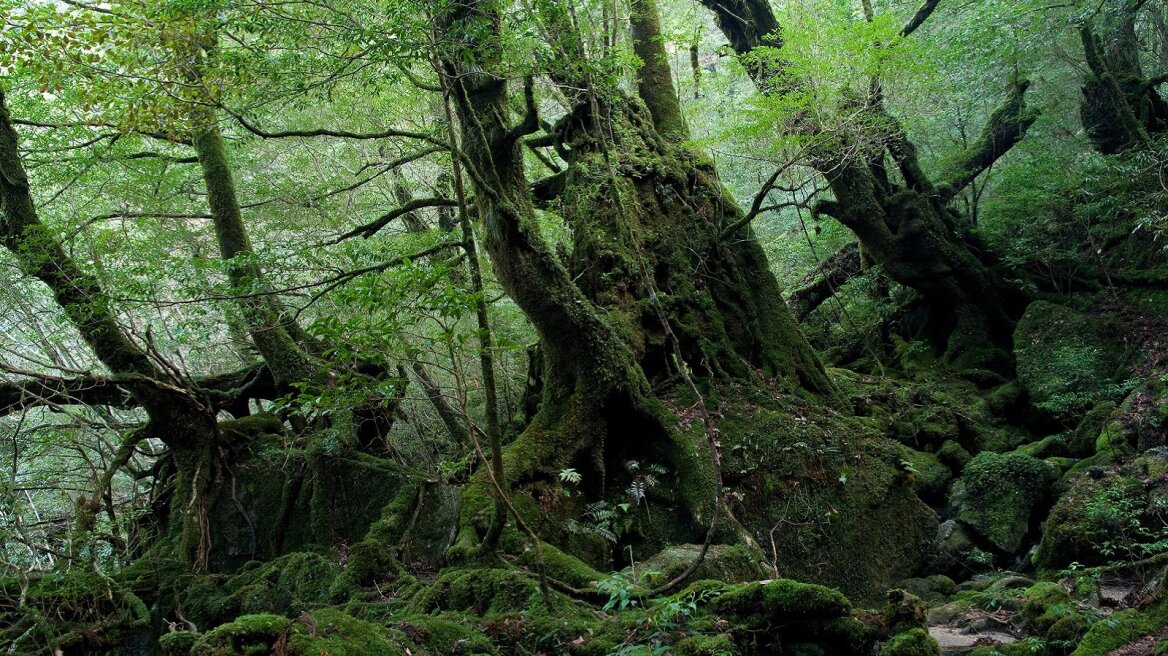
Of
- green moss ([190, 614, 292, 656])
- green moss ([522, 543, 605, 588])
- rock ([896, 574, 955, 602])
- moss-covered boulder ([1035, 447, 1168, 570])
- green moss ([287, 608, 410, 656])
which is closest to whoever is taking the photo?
green moss ([190, 614, 292, 656])

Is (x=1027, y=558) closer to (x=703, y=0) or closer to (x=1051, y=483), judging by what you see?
(x=1051, y=483)

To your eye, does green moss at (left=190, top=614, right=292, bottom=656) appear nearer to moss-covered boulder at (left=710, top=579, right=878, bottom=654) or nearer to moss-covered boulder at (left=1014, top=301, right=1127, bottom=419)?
moss-covered boulder at (left=710, top=579, right=878, bottom=654)

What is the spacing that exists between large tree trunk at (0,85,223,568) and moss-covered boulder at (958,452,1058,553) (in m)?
7.70

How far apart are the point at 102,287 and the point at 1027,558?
30.4ft

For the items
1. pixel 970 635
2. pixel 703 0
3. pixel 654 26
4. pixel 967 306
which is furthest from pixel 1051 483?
pixel 703 0

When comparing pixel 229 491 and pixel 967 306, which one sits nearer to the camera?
pixel 229 491

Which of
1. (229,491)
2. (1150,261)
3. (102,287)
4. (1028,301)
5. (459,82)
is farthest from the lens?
(1028,301)

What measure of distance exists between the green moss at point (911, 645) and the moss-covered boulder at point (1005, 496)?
3.49 meters

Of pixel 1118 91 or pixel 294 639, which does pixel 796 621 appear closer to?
pixel 294 639

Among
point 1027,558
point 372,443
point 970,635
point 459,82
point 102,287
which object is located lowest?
point 1027,558

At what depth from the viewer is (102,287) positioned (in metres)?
7.13

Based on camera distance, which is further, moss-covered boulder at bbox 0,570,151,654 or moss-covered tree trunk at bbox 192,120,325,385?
moss-covered tree trunk at bbox 192,120,325,385

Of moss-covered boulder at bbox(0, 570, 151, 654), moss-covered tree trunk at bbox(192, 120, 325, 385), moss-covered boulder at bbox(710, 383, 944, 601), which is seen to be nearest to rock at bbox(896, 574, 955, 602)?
moss-covered boulder at bbox(710, 383, 944, 601)

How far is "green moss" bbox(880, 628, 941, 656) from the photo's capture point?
4000mm
